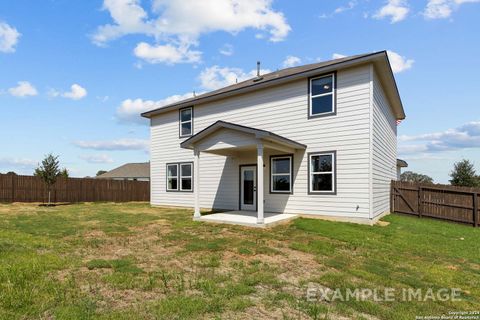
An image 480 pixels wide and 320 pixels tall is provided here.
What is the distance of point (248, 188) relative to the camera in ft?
44.3

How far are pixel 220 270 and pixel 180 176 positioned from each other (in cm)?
1115

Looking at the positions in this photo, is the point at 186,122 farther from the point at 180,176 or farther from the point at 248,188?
the point at 248,188

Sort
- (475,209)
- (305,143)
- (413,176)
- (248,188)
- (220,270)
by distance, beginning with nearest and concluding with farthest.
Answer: (220,270) → (305,143) → (475,209) → (248,188) → (413,176)

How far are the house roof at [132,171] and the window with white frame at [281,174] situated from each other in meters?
36.7

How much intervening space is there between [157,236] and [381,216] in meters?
8.70

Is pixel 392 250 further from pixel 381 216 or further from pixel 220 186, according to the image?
pixel 220 186

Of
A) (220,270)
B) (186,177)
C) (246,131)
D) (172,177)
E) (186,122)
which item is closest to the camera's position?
(220,270)

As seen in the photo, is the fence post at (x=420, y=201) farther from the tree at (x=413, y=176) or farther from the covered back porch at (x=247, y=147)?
the tree at (x=413, y=176)

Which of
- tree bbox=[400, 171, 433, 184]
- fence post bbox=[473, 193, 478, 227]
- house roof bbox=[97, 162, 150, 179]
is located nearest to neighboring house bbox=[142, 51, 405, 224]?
fence post bbox=[473, 193, 478, 227]

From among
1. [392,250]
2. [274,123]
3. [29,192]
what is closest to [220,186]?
[274,123]

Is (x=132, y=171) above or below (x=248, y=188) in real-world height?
above

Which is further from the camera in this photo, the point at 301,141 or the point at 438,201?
the point at 438,201

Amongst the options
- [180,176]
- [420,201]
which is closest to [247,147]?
[180,176]

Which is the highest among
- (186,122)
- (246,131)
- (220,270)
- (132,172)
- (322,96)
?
(322,96)
